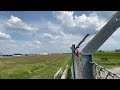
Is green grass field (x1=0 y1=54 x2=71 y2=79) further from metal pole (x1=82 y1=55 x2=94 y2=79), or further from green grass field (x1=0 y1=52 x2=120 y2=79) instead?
metal pole (x1=82 y1=55 x2=94 y2=79)

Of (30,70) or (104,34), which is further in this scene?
(30,70)

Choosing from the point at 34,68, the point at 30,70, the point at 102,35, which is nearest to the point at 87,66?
the point at 102,35

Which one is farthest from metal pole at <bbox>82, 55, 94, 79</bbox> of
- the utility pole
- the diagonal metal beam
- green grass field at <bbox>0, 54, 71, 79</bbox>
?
green grass field at <bbox>0, 54, 71, 79</bbox>

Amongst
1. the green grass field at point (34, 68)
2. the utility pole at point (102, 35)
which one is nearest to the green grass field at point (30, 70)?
the green grass field at point (34, 68)

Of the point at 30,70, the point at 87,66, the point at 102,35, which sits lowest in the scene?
the point at 30,70

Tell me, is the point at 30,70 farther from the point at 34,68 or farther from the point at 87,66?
the point at 87,66

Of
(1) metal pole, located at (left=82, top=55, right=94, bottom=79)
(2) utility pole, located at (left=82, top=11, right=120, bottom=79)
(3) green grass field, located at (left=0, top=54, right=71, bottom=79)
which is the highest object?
(2) utility pole, located at (left=82, top=11, right=120, bottom=79)

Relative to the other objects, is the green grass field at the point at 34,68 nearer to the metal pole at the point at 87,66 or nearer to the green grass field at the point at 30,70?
the green grass field at the point at 30,70

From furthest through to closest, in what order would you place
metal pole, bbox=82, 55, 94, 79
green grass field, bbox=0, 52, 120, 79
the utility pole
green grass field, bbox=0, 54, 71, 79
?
green grass field, bbox=0, 52, 120, 79 → green grass field, bbox=0, 54, 71, 79 → metal pole, bbox=82, 55, 94, 79 → the utility pole
